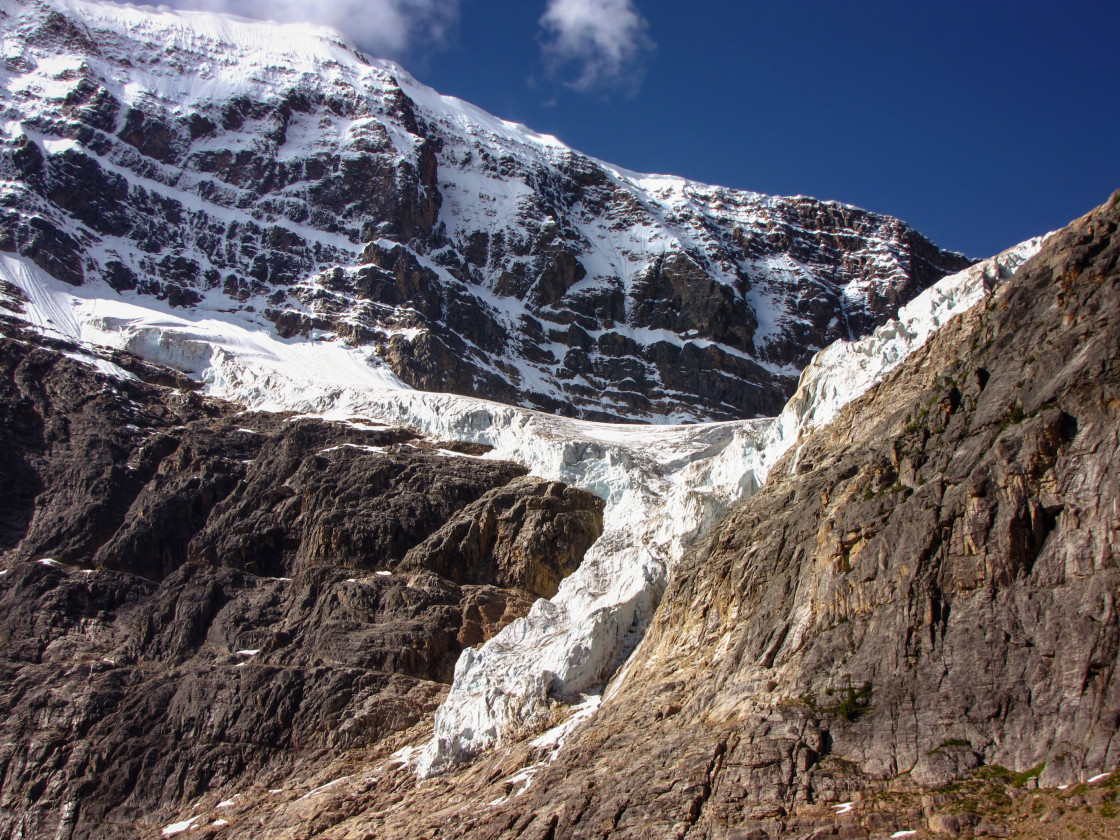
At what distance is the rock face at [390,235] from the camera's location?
463 feet

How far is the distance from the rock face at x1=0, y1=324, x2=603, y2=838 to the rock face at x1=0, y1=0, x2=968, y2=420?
4046 cm

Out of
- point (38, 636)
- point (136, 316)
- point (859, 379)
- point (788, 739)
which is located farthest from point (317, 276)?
point (788, 739)

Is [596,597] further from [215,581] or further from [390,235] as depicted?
[390,235]

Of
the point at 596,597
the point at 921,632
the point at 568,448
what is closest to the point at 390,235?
the point at 568,448

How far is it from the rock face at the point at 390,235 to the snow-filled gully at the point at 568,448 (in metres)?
19.0

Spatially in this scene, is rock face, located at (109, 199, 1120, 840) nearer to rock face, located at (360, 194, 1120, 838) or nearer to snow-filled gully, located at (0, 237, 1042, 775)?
rock face, located at (360, 194, 1120, 838)

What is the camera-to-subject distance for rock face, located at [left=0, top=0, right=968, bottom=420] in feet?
463

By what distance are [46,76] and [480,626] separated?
13576 centimetres

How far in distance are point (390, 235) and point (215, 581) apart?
8835 centimetres

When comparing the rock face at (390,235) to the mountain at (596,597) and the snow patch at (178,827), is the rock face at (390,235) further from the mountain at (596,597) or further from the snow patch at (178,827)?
the snow patch at (178,827)

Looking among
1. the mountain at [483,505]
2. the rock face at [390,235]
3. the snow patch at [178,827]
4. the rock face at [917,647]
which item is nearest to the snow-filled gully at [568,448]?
the mountain at [483,505]

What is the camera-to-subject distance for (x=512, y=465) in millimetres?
86812

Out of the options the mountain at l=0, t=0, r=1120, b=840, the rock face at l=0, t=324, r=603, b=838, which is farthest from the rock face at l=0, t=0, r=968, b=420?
the rock face at l=0, t=324, r=603, b=838

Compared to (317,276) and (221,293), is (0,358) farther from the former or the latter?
(317,276)
